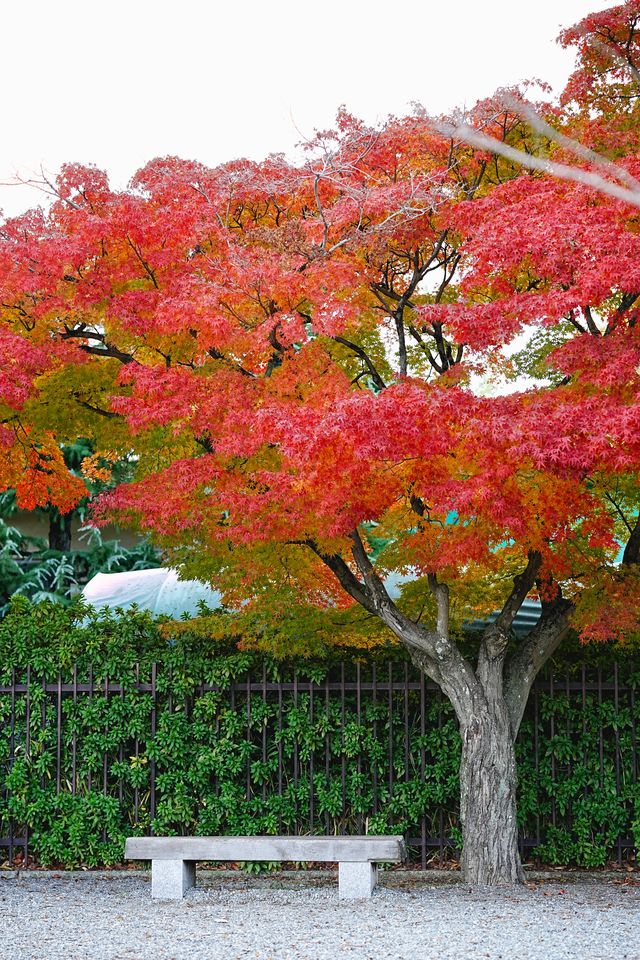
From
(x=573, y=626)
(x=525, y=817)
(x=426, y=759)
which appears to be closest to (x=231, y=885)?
(x=426, y=759)

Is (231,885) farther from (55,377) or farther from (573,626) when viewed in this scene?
(55,377)

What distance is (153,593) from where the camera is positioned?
14.5m

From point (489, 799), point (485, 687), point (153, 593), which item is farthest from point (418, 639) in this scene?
point (153, 593)

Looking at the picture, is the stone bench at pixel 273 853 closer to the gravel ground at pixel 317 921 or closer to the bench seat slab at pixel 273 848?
the bench seat slab at pixel 273 848

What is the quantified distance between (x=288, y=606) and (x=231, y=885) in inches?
96.4

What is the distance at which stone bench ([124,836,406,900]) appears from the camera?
25.0 ft

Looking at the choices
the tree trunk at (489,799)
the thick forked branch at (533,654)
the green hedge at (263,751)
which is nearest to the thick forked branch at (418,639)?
the tree trunk at (489,799)

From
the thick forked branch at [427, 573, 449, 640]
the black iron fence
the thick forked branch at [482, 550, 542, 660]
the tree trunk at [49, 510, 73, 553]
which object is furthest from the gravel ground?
the tree trunk at [49, 510, 73, 553]

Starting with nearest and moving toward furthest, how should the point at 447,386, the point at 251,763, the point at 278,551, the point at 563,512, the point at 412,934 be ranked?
the point at 412,934
the point at 563,512
the point at 447,386
the point at 278,551
the point at 251,763

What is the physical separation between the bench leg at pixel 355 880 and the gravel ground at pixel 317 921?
3.8 inches

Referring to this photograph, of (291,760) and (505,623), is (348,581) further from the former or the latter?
(291,760)

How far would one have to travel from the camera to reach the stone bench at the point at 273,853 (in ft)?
25.0

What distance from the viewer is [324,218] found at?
8.16 m

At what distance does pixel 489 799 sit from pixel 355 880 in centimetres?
138
